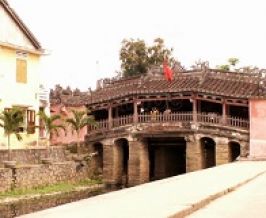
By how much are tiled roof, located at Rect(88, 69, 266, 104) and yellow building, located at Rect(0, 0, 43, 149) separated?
4.11m

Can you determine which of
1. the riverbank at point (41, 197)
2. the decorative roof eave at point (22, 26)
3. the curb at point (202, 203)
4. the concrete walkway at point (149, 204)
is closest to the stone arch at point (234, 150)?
the riverbank at point (41, 197)

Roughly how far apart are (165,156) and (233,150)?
4.58 metres

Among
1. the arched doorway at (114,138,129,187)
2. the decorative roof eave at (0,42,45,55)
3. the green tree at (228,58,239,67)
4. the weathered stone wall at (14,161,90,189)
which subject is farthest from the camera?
the green tree at (228,58,239,67)

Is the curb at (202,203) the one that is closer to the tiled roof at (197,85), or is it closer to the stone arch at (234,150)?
the stone arch at (234,150)

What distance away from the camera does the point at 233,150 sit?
3062 centimetres

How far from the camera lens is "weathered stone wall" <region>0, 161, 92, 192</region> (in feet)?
75.7

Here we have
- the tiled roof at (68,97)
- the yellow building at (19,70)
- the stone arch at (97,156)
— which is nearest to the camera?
the yellow building at (19,70)

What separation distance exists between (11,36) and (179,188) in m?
18.9

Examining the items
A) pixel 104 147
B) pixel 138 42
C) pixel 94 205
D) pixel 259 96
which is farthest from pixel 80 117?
pixel 94 205

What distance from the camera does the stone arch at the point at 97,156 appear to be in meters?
31.7

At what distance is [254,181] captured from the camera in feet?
48.7

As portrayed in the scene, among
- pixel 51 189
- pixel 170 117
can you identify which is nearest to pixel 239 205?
pixel 51 189

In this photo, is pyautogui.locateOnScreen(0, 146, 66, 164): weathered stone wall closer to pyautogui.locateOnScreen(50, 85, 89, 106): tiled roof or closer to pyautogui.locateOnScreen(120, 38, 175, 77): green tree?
pyautogui.locateOnScreen(50, 85, 89, 106): tiled roof

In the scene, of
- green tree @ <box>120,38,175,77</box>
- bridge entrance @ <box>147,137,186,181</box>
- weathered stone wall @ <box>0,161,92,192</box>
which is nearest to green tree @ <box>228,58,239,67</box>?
green tree @ <box>120,38,175,77</box>
